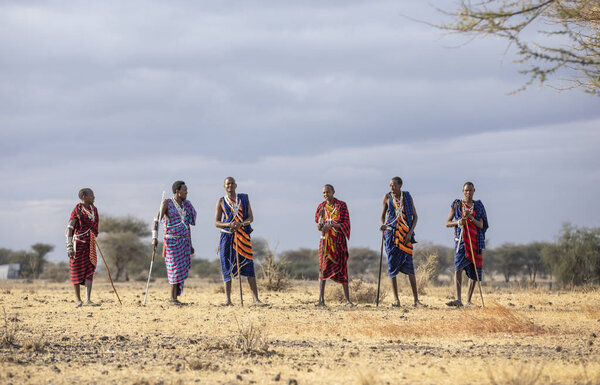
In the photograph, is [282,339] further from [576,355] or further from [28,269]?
[28,269]

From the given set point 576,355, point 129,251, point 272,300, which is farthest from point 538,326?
point 129,251

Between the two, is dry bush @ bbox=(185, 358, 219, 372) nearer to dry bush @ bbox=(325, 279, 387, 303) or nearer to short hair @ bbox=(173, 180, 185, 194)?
short hair @ bbox=(173, 180, 185, 194)

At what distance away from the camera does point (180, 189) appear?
1419 cm

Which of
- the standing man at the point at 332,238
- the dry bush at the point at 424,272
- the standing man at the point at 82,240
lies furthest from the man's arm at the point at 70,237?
the dry bush at the point at 424,272

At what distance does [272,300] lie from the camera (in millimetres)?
15562

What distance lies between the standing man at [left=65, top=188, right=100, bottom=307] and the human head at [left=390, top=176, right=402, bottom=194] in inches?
246

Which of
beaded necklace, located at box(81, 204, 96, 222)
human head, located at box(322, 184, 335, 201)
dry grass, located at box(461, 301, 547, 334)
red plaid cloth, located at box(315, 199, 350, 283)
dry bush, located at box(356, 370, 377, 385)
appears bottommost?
dry bush, located at box(356, 370, 377, 385)

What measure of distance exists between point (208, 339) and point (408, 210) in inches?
234

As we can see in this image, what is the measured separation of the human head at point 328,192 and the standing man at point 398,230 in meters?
1.13

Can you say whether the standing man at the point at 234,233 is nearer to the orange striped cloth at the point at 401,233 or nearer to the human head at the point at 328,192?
the human head at the point at 328,192

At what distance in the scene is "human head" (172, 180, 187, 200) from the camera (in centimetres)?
1416

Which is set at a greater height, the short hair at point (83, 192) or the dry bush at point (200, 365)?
the short hair at point (83, 192)

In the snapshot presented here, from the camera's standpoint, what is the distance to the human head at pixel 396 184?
13922 millimetres

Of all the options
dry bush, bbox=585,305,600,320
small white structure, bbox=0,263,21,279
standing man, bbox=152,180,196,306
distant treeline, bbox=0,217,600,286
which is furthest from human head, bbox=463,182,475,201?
small white structure, bbox=0,263,21,279
